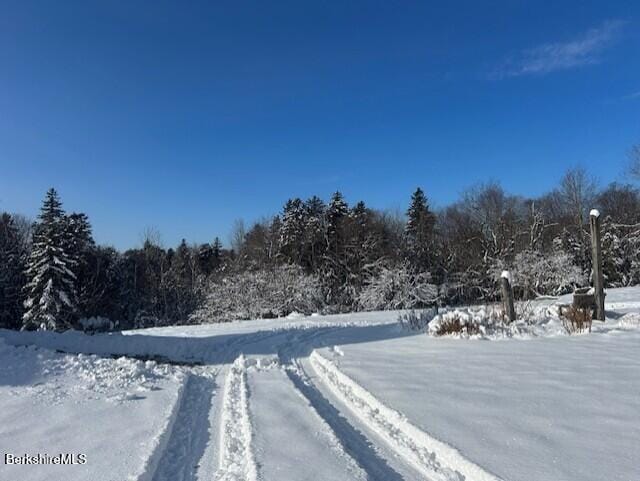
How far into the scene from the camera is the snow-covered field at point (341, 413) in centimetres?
392

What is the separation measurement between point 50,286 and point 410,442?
3168 centimetres

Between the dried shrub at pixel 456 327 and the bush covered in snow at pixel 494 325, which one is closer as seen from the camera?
the bush covered in snow at pixel 494 325

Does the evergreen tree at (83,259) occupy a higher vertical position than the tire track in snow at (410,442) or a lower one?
higher

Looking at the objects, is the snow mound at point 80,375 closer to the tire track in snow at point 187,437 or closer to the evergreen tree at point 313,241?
the tire track in snow at point 187,437

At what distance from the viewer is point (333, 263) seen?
3950 cm

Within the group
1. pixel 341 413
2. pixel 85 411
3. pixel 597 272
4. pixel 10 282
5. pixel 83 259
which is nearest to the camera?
pixel 341 413

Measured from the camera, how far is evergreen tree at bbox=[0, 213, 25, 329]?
118 ft

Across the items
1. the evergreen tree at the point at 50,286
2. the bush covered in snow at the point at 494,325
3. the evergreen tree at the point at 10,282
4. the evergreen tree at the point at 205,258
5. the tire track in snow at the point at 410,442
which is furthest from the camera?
the evergreen tree at the point at 205,258

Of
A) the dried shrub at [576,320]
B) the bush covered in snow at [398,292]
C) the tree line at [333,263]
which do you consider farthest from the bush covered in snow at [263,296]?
the dried shrub at [576,320]

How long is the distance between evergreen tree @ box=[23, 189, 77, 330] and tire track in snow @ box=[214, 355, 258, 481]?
27788 mm

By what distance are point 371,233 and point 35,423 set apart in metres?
35.1

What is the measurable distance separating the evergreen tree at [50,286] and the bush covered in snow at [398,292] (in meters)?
19.9

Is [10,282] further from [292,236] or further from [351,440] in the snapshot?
[351,440]

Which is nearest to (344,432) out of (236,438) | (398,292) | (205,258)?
(236,438)
